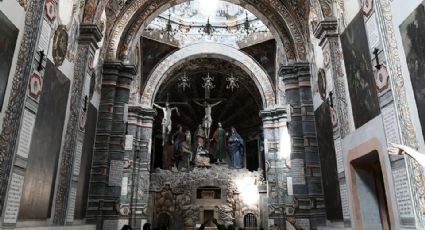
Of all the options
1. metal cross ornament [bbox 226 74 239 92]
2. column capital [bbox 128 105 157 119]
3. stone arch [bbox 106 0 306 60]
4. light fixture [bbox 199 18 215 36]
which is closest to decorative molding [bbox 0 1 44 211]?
stone arch [bbox 106 0 306 60]

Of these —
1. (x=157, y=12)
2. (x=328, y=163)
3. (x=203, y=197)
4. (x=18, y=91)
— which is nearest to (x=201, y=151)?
(x=203, y=197)

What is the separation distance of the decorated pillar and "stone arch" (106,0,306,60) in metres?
3.99

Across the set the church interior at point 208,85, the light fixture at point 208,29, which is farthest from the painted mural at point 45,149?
the light fixture at point 208,29

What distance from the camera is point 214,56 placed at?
16562 millimetres

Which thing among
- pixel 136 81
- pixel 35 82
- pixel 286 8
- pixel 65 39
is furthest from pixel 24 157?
pixel 136 81

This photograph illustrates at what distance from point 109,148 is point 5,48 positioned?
501cm

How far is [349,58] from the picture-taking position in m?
6.17

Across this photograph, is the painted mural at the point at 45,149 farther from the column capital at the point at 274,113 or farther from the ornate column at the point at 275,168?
the column capital at the point at 274,113

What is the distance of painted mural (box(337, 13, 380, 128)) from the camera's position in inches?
213

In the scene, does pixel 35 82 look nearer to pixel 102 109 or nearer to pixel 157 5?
A: pixel 102 109

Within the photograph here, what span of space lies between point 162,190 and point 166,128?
10.0 feet

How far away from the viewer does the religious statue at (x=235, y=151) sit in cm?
1833

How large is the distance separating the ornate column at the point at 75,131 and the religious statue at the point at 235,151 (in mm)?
11699

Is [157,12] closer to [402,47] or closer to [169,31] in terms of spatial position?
[169,31]
